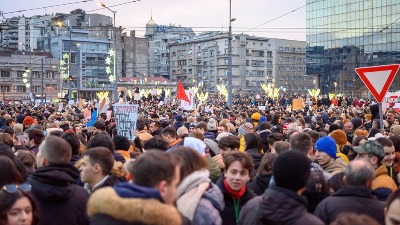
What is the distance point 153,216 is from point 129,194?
22cm

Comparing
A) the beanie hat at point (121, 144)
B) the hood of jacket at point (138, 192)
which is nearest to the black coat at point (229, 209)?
the hood of jacket at point (138, 192)

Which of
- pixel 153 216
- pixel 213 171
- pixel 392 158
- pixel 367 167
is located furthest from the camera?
pixel 392 158

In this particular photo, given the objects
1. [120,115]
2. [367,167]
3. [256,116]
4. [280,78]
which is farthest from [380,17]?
[367,167]

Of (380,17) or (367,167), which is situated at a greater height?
(380,17)

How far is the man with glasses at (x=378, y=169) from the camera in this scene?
18.5 feet

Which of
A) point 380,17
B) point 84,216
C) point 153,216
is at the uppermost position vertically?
point 380,17

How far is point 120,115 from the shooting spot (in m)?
11.4

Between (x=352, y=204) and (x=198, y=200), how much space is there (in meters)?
1.36

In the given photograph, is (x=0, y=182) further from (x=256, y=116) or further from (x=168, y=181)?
(x=256, y=116)

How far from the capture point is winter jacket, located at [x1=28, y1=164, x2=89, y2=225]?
4965 mm

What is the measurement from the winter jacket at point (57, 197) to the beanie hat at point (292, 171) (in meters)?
1.97

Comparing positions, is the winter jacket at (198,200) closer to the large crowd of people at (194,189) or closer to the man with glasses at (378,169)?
the large crowd of people at (194,189)

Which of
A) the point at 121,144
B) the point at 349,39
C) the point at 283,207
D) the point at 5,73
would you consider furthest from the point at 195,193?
the point at 349,39

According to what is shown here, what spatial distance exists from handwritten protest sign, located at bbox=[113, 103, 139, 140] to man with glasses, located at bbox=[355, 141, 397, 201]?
5.88 metres
